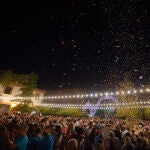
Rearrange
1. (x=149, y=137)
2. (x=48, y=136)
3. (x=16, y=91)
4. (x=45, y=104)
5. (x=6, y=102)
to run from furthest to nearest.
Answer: (x=45, y=104) < (x=16, y=91) < (x=6, y=102) < (x=149, y=137) < (x=48, y=136)

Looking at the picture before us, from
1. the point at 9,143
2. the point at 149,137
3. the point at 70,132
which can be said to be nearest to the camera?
the point at 9,143

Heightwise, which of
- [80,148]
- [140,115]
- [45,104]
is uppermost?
[45,104]

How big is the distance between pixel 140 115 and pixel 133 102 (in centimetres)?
241

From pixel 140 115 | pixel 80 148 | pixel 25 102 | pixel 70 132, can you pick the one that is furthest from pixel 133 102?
pixel 80 148

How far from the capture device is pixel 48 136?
261 inches

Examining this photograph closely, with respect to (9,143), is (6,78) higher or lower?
higher

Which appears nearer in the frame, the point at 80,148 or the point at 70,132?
the point at 80,148

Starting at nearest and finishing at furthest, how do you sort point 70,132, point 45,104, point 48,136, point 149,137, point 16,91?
point 48,136
point 149,137
point 70,132
point 16,91
point 45,104

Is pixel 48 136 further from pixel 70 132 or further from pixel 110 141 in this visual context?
pixel 70 132

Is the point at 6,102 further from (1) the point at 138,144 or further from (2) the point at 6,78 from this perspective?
(1) the point at 138,144

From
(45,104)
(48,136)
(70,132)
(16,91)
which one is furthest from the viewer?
(45,104)

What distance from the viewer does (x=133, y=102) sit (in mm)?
36281

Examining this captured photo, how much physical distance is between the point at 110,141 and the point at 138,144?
3.26 ft

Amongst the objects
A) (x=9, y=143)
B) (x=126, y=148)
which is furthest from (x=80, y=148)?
(x=9, y=143)
